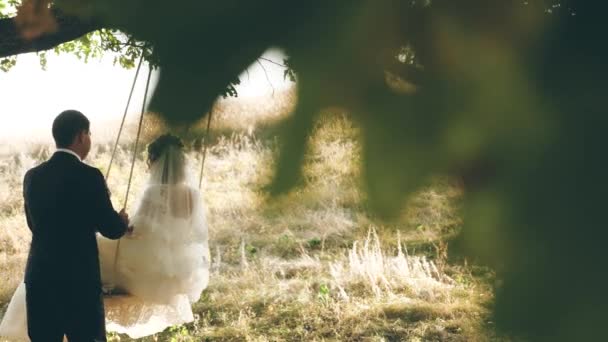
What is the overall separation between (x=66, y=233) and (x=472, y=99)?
7.37 ft

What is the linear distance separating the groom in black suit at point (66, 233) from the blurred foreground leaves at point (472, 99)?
2040mm

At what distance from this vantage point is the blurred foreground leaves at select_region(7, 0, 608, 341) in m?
0.37

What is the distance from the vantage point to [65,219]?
237 centimetres

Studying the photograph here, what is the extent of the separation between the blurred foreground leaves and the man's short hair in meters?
2.05

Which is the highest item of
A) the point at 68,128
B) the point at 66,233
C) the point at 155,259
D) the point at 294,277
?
the point at 68,128

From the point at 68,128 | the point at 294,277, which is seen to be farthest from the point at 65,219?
the point at 294,277

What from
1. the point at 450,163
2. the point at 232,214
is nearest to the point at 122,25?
the point at 450,163

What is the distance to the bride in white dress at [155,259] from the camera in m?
2.86

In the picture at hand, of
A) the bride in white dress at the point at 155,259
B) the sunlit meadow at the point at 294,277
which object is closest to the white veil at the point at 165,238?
the bride in white dress at the point at 155,259

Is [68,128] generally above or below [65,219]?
above

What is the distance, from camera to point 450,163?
1.34ft

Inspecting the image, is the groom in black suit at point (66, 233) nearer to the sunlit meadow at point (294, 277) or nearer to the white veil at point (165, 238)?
the sunlit meadow at point (294, 277)

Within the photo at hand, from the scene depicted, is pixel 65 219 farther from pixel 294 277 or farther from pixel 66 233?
pixel 294 277

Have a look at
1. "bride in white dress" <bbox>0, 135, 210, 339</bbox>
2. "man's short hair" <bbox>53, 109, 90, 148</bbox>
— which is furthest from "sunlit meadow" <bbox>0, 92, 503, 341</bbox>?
"bride in white dress" <bbox>0, 135, 210, 339</bbox>
